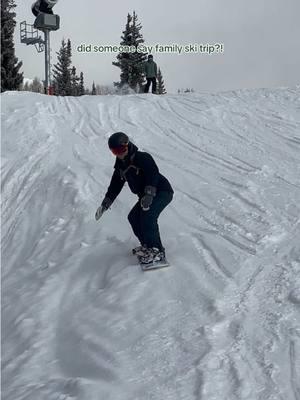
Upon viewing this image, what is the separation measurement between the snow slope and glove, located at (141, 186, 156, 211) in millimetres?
741

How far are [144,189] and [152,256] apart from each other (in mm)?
722

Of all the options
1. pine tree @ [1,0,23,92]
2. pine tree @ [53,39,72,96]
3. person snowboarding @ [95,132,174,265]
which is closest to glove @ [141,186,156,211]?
person snowboarding @ [95,132,174,265]

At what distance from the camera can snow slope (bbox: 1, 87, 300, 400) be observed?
389 centimetres

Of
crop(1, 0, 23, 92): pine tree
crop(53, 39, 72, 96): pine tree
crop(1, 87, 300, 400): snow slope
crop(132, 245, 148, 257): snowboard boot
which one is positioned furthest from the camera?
crop(53, 39, 72, 96): pine tree

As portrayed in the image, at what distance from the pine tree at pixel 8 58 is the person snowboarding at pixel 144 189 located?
31.9 metres

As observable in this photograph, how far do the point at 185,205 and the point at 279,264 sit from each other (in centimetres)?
246

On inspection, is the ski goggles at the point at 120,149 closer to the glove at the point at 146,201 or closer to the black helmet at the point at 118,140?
the black helmet at the point at 118,140

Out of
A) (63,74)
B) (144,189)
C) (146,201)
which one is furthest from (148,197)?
(63,74)

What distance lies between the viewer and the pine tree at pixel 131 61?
39.8m

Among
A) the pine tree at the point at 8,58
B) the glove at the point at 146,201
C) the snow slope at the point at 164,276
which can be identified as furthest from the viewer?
the pine tree at the point at 8,58

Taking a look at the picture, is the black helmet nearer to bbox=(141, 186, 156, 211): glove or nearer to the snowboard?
bbox=(141, 186, 156, 211): glove

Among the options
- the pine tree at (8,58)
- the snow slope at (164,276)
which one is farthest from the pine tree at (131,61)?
the snow slope at (164,276)

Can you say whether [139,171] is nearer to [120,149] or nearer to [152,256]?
[120,149]

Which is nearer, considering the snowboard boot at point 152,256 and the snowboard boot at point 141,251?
the snowboard boot at point 152,256
